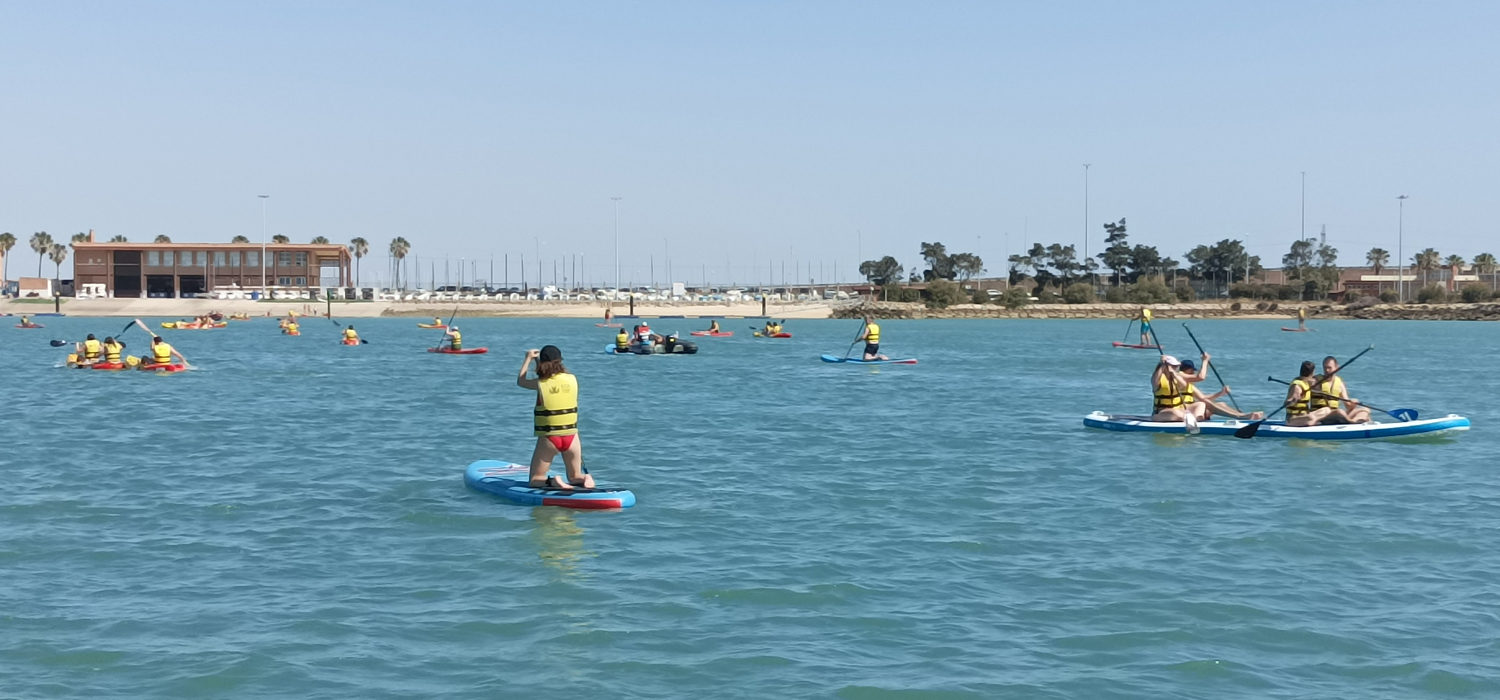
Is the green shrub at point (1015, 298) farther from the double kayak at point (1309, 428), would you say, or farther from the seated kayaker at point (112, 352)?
the double kayak at point (1309, 428)

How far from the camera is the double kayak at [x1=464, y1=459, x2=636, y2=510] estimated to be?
16.6 metres

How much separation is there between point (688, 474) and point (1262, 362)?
142ft

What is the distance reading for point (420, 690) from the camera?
9.91 meters

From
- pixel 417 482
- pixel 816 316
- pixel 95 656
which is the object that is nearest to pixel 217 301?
pixel 816 316

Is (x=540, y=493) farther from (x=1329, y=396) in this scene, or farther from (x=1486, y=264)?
(x=1486, y=264)

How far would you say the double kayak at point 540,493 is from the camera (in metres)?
16.6

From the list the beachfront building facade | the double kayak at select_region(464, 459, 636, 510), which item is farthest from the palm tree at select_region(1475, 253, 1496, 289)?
the double kayak at select_region(464, 459, 636, 510)

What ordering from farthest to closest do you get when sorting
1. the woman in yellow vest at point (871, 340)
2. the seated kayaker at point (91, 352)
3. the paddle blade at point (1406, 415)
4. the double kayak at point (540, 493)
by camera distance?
the woman in yellow vest at point (871, 340)
the seated kayaker at point (91, 352)
the paddle blade at point (1406, 415)
the double kayak at point (540, 493)

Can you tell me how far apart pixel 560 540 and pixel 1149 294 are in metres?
145

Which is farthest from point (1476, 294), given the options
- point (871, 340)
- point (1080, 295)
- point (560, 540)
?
point (560, 540)

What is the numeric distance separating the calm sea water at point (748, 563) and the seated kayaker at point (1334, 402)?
58 cm

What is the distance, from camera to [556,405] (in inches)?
629

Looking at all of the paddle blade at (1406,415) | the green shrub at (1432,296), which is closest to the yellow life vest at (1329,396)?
the paddle blade at (1406,415)

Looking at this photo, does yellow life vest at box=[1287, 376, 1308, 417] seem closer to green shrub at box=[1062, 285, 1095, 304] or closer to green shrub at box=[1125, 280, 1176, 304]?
green shrub at box=[1125, 280, 1176, 304]
